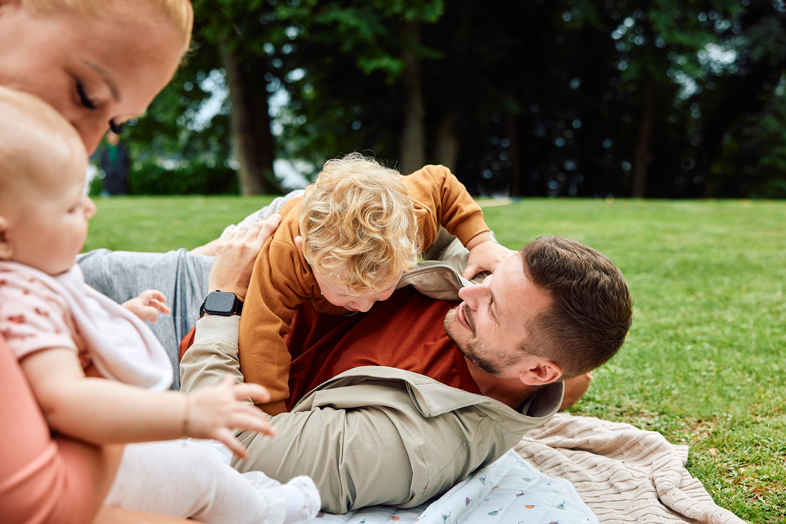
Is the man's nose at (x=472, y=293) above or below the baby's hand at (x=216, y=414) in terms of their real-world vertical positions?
below

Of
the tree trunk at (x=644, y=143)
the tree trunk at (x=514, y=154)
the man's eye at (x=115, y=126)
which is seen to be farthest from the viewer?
the tree trunk at (x=514, y=154)

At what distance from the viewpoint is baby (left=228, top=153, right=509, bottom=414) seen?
7.59 feet

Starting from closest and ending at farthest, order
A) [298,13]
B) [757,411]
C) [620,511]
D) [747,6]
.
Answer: [620,511] < [757,411] < [298,13] < [747,6]

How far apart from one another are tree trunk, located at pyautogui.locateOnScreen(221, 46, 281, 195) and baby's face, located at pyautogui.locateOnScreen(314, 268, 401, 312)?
14.3 m

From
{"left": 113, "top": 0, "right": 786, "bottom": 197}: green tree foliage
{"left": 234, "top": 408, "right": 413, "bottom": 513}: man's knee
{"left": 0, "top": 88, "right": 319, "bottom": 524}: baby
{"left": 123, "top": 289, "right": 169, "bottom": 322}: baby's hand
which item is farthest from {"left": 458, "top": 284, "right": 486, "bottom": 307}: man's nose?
{"left": 113, "top": 0, "right": 786, "bottom": 197}: green tree foliage

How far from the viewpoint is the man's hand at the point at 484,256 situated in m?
2.88

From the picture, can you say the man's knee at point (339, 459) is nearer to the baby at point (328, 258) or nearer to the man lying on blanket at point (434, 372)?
the man lying on blanket at point (434, 372)

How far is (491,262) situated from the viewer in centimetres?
288

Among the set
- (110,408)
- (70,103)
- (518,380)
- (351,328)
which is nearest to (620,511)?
(518,380)

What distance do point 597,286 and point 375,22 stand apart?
13.7 meters

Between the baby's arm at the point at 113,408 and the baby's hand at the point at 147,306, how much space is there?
1.24ft

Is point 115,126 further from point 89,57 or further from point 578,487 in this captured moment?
point 578,487

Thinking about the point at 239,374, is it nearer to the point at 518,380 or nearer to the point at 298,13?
the point at 518,380

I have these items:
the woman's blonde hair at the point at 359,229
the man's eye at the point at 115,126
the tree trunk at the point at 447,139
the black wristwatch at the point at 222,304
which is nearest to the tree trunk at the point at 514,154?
the tree trunk at the point at 447,139
